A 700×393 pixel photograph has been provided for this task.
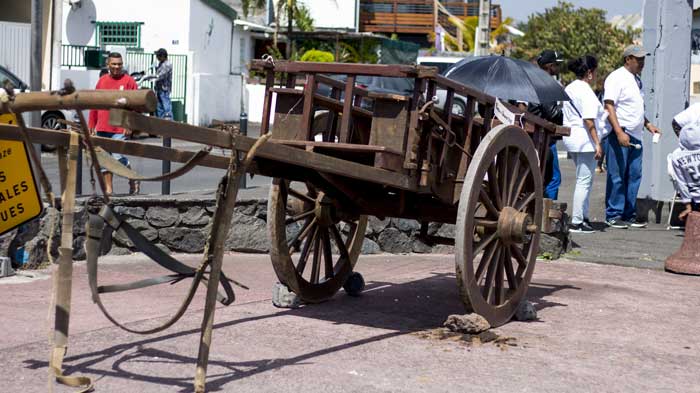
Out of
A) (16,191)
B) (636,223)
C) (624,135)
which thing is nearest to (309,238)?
(16,191)

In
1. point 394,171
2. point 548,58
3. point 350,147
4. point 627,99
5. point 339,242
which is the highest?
point 548,58

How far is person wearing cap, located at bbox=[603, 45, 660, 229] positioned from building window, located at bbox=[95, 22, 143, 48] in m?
20.9

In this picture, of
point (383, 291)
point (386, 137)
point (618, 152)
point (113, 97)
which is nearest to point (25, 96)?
point (113, 97)

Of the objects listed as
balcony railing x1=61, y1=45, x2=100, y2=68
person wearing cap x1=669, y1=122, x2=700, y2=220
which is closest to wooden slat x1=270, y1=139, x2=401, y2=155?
person wearing cap x1=669, y1=122, x2=700, y2=220

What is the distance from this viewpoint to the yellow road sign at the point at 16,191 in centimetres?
695

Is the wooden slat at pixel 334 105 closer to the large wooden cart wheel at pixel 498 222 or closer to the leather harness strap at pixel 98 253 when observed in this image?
the large wooden cart wheel at pixel 498 222

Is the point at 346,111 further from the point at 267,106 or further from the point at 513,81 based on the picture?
the point at 513,81

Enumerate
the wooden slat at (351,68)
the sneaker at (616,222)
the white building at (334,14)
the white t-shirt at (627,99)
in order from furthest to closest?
the white building at (334,14) < the sneaker at (616,222) < the white t-shirt at (627,99) < the wooden slat at (351,68)

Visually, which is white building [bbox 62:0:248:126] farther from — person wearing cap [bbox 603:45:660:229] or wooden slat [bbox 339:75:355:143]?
wooden slat [bbox 339:75:355:143]

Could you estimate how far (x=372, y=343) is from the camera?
6.52m

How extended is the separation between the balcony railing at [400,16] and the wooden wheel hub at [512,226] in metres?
46.3

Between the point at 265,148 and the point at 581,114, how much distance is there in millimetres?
6467

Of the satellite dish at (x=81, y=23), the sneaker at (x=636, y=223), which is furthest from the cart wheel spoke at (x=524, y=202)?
the satellite dish at (x=81, y=23)

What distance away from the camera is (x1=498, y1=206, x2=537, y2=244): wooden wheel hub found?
701 centimetres
